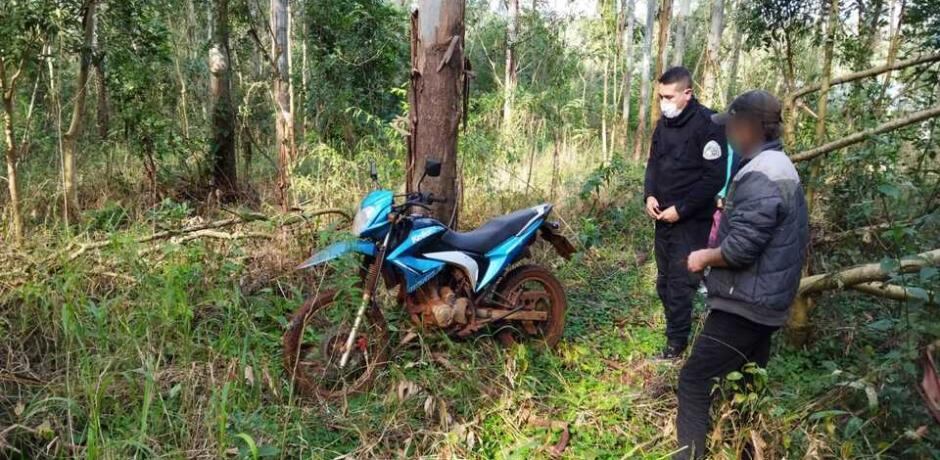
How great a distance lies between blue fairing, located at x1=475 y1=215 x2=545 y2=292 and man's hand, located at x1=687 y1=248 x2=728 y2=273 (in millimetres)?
1361

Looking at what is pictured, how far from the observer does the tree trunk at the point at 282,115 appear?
590 centimetres

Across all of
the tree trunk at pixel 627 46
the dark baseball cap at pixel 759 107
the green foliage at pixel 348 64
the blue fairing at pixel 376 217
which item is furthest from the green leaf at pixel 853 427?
the tree trunk at pixel 627 46

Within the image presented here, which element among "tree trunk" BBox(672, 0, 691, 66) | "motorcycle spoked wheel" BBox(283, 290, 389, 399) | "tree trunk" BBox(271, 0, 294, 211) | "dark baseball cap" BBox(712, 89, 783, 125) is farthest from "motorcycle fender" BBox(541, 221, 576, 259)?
"tree trunk" BBox(672, 0, 691, 66)

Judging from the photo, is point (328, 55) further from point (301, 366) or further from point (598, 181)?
point (301, 366)

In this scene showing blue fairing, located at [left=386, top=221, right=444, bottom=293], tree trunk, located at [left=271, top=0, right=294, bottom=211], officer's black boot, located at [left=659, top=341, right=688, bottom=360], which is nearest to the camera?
blue fairing, located at [left=386, top=221, right=444, bottom=293]

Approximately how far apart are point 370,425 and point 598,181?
4207mm

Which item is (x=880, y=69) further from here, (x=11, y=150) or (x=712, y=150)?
(x=11, y=150)

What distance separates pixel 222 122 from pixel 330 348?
16.8ft

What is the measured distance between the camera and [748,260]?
2.32 metres

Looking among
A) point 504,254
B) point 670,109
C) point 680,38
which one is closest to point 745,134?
point 670,109

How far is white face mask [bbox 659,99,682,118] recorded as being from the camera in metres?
3.45

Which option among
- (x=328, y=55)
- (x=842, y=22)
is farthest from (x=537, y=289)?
(x=328, y=55)

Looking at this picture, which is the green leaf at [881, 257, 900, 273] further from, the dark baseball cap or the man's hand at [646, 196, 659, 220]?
the man's hand at [646, 196, 659, 220]

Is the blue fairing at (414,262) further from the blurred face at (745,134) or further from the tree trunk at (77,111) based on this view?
the tree trunk at (77,111)
